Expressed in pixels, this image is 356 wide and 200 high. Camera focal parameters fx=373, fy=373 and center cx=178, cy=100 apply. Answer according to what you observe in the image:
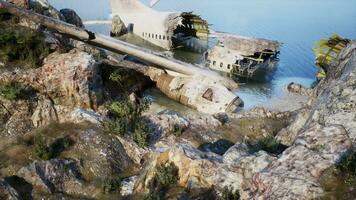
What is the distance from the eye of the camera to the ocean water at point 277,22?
45.7m

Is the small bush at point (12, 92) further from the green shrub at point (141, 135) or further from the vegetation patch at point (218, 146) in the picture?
the vegetation patch at point (218, 146)

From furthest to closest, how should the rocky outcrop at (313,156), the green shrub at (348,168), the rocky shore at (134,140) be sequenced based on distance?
1. the rocky shore at (134,140)
2. the rocky outcrop at (313,156)
3. the green shrub at (348,168)

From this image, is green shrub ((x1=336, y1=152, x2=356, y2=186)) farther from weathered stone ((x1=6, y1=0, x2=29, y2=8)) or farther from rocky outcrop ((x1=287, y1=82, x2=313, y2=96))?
weathered stone ((x1=6, y1=0, x2=29, y2=8))

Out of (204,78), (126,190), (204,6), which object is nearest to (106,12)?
(204,6)

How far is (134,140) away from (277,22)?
205 ft

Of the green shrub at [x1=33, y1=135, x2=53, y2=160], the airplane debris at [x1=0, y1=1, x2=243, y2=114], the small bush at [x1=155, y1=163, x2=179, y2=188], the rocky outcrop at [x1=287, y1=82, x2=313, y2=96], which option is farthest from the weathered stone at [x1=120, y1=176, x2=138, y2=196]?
the rocky outcrop at [x1=287, y1=82, x2=313, y2=96]

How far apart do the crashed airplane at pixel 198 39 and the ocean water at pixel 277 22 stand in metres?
2.65

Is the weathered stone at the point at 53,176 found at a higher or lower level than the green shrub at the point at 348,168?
lower

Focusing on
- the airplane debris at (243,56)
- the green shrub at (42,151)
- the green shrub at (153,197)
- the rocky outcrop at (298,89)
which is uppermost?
the green shrub at (153,197)

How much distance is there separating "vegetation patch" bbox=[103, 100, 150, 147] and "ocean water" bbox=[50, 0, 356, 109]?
15273mm

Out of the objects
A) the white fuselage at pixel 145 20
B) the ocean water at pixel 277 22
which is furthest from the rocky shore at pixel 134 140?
the white fuselage at pixel 145 20

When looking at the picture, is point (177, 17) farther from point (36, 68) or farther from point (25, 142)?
point (25, 142)

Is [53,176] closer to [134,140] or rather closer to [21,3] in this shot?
[134,140]

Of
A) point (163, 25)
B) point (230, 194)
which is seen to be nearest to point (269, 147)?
point (230, 194)
